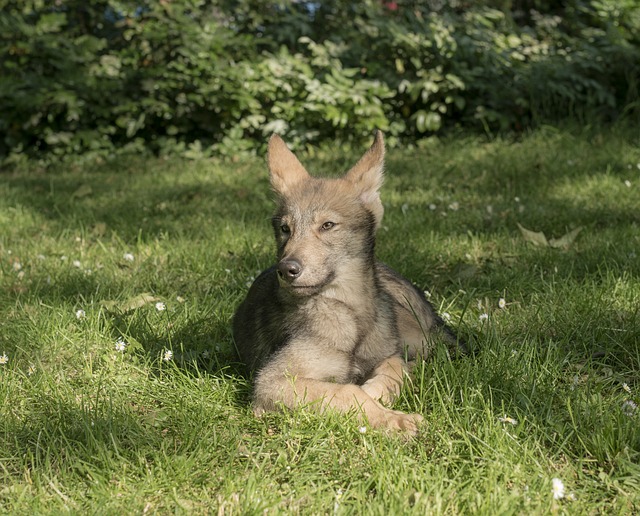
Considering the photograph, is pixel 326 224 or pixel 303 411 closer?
pixel 303 411

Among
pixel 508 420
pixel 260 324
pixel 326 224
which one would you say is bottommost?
pixel 260 324

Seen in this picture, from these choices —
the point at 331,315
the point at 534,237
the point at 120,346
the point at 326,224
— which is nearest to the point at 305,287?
the point at 331,315

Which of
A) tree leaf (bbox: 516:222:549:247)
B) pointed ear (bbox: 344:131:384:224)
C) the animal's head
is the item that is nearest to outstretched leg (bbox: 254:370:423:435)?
the animal's head

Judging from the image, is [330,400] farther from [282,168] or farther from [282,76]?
[282,76]

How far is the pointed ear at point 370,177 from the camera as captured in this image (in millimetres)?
3326

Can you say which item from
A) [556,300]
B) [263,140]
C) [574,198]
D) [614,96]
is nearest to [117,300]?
[556,300]

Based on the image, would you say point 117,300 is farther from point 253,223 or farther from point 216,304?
point 253,223

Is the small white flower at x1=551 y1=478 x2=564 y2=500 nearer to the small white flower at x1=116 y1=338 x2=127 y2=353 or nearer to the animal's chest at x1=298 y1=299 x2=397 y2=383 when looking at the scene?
the animal's chest at x1=298 y1=299 x2=397 y2=383

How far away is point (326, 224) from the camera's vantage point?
3.11 metres

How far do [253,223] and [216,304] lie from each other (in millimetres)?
1737

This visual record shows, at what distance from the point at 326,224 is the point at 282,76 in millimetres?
5807

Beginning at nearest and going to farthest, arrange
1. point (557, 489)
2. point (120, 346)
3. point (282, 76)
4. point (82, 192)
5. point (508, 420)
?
1. point (557, 489)
2. point (508, 420)
3. point (120, 346)
4. point (82, 192)
5. point (282, 76)

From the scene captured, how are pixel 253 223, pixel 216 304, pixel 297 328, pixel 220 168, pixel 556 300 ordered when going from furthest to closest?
pixel 220 168 < pixel 253 223 < pixel 216 304 < pixel 556 300 < pixel 297 328

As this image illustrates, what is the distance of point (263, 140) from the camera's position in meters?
9.03
